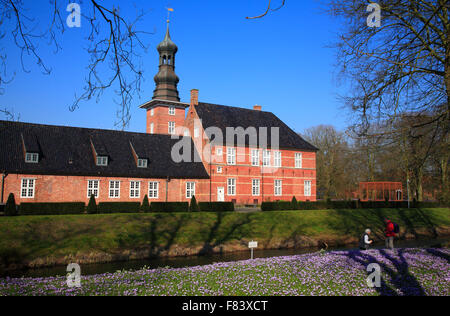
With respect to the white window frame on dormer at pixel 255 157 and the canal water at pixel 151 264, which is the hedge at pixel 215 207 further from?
the white window frame on dormer at pixel 255 157

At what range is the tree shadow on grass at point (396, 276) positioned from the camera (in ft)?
27.4

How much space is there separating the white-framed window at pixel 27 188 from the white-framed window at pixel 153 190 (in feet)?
31.4

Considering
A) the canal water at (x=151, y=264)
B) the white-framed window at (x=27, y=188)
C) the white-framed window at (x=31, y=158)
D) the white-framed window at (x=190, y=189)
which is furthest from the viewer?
the white-framed window at (x=190, y=189)

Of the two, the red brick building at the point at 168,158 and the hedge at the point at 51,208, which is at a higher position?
the red brick building at the point at 168,158

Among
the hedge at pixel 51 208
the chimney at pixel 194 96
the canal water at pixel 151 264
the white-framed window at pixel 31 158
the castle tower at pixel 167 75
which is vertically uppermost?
the castle tower at pixel 167 75

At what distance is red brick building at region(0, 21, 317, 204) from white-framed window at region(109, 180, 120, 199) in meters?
0.09

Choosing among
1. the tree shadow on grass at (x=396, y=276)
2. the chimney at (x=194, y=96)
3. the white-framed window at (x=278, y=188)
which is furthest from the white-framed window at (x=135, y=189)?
the tree shadow on grass at (x=396, y=276)

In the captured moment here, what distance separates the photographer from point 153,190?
3394 cm

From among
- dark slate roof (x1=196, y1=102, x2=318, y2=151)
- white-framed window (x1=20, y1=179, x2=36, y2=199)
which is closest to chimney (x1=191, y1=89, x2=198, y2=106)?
dark slate roof (x1=196, y1=102, x2=318, y2=151)

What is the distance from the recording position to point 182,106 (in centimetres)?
4741
